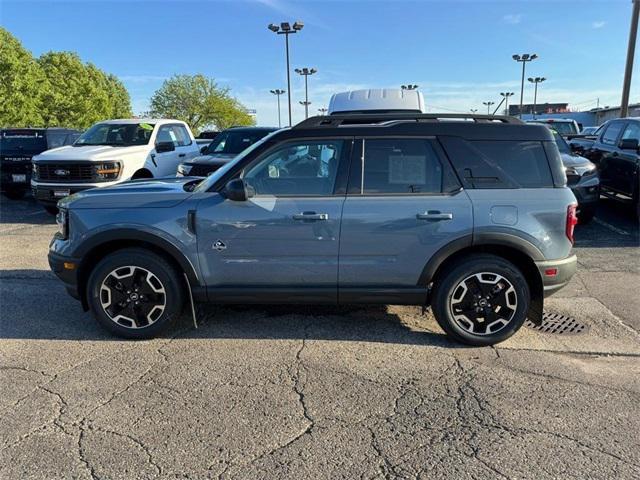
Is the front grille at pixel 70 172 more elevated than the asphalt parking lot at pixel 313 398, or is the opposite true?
the front grille at pixel 70 172

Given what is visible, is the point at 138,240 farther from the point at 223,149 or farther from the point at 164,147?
the point at 164,147

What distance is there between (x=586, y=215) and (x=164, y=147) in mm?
8341

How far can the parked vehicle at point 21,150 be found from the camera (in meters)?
11.3

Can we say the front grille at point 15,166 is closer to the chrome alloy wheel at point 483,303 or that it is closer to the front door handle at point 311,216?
the front door handle at point 311,216

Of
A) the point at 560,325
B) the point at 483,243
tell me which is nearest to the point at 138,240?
the point at 483,243

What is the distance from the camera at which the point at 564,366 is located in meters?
3.72

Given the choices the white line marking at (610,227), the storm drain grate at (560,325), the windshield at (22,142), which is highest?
the windshield at (22,142)

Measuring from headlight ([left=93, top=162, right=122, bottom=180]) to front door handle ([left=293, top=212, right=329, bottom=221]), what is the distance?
653 centimetres

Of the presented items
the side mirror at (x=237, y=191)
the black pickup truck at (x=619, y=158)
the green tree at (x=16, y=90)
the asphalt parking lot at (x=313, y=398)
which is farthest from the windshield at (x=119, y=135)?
the green tree at (x=16, y=90)

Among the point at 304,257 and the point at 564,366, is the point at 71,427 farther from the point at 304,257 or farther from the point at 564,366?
the point at 564,366

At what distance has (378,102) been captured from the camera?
26.0 ft

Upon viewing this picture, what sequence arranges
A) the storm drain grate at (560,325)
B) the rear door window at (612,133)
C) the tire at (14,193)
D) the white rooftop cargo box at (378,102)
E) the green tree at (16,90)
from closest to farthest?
1. the storm drain grate at (560,325)
2. the white rooftop cargo box at (378,102)
3. the rear door window at (612,133)
4. the tire at (14,193)
5. the green tree at (16,90)

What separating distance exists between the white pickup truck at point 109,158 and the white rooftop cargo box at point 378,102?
4097 millimetres

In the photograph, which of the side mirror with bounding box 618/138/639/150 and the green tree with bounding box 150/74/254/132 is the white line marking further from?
the green tree with bounding box 150/74/254/132
